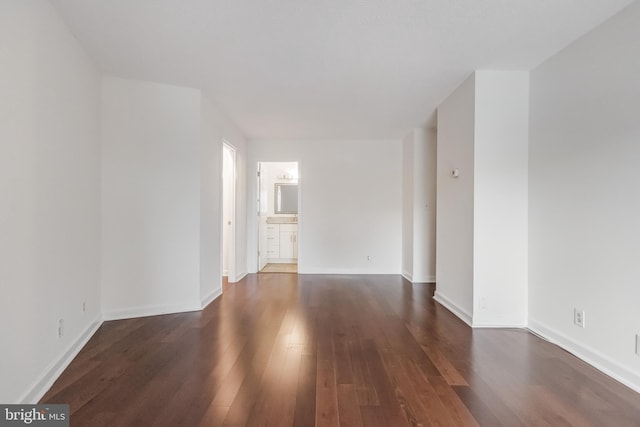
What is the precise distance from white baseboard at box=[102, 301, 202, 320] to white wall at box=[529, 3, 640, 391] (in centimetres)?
346

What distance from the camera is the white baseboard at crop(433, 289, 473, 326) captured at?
293 centimetres

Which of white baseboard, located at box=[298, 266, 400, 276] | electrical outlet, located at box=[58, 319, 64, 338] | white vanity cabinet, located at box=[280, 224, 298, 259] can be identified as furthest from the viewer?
white vanity cabinet, located at box=[280, 224, 298, 259]

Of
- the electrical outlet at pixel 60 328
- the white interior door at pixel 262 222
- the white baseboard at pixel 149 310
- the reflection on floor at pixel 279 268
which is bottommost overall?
the reflection on floor at pixel 279 268

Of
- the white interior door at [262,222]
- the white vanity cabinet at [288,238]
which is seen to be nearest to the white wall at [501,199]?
the white interior door at [262,222]

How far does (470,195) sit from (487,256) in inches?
24.0

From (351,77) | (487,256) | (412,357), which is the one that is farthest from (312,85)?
(412,357)

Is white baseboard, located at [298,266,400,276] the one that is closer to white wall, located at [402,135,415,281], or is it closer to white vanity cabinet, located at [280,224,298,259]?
white wall, located at [402,135,415,281]

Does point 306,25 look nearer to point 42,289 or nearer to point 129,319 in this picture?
point 42,289

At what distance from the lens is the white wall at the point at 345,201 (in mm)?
5465

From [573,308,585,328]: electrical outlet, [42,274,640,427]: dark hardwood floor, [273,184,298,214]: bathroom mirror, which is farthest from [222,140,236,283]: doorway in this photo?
[573,308,585,328]: electrical outlet

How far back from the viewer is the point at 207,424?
146 cm

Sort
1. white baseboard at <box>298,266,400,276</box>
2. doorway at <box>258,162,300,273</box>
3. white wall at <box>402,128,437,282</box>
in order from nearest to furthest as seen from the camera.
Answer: white wall at <box>402,128,437,282</box>
white baseboard at <box>298,266,400,276</box>
doorway at <box>258,162,300,273</box>

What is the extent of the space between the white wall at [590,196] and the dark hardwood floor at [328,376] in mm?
274

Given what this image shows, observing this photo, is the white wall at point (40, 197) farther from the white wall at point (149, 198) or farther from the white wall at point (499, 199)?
the white wall at point (499, 199)
